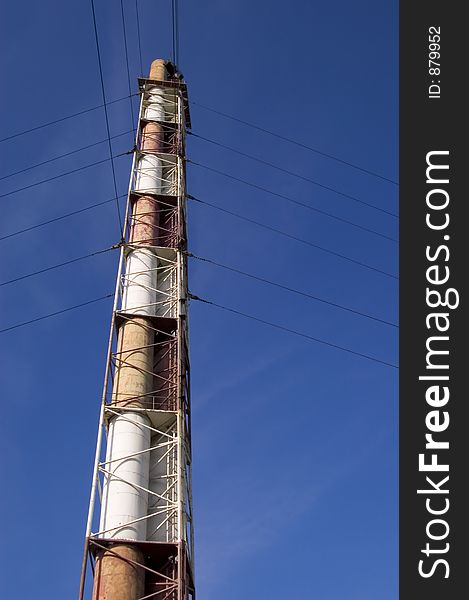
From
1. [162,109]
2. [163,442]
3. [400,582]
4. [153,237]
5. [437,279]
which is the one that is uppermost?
[162,109]

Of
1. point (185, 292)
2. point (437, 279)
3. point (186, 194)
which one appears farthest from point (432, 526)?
point (186, 194)

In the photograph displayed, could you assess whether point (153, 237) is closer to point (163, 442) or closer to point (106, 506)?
point (163, 442)

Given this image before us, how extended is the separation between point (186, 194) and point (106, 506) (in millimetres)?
19831

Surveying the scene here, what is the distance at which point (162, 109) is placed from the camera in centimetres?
4594

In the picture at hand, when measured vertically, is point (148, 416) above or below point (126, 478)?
above

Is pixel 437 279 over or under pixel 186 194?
under

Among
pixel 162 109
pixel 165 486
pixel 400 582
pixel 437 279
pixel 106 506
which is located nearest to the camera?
pixel 400 582

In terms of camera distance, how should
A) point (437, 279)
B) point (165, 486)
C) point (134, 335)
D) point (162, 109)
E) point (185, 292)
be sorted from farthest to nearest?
point (162, 109), point (185, 292), point (134, 335), point (165, 486), point (437, 279)

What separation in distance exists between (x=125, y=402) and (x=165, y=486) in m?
3.70

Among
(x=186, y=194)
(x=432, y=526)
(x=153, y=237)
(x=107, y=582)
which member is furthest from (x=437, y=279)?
(x=186, y=194)

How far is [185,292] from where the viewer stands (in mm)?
34062

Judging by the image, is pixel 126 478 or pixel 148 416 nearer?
pixel 126 478

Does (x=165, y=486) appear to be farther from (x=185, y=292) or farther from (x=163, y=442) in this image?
(x=185, y=292)

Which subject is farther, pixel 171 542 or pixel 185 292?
pixel 185 292
